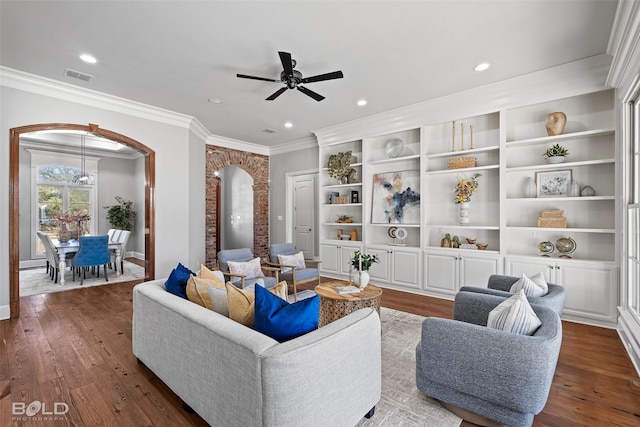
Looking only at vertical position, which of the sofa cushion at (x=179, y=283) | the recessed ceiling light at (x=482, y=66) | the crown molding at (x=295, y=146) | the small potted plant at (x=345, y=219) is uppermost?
the recessed ceiling light at (x=482, y=66)

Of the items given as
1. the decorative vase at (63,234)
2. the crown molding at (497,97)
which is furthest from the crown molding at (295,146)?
the decorative vase at (63,234)

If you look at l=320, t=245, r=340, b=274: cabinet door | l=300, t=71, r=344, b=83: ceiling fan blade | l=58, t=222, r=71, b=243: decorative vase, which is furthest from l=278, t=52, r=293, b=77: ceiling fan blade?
l=58, t=222, r=71, b=243: decorative vase

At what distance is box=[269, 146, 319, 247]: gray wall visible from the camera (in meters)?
6.70

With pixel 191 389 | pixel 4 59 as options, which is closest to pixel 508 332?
pixel 191 389

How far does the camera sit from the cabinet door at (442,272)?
4.32 m

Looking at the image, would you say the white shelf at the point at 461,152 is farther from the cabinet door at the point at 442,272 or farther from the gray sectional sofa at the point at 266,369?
the gray sectional sofa at the point at 266,369

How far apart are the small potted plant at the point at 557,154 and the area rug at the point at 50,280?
699 cm

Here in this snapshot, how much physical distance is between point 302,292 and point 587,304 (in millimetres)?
3494

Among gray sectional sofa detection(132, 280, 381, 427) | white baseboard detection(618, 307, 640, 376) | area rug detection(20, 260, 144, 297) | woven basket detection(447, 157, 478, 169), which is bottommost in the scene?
area rug detection(20, 260, 144, 297)

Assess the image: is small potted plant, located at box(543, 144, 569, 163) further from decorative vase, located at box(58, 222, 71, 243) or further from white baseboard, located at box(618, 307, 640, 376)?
decorative vase, located at box(58, 222, 71, 243)

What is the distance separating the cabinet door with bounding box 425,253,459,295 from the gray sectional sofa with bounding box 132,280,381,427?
292 cm

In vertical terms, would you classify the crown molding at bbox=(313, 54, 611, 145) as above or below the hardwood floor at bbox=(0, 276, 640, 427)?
above

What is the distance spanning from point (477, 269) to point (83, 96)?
5.94 metres

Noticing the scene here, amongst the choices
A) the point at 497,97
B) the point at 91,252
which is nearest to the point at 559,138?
the point at 497,97
